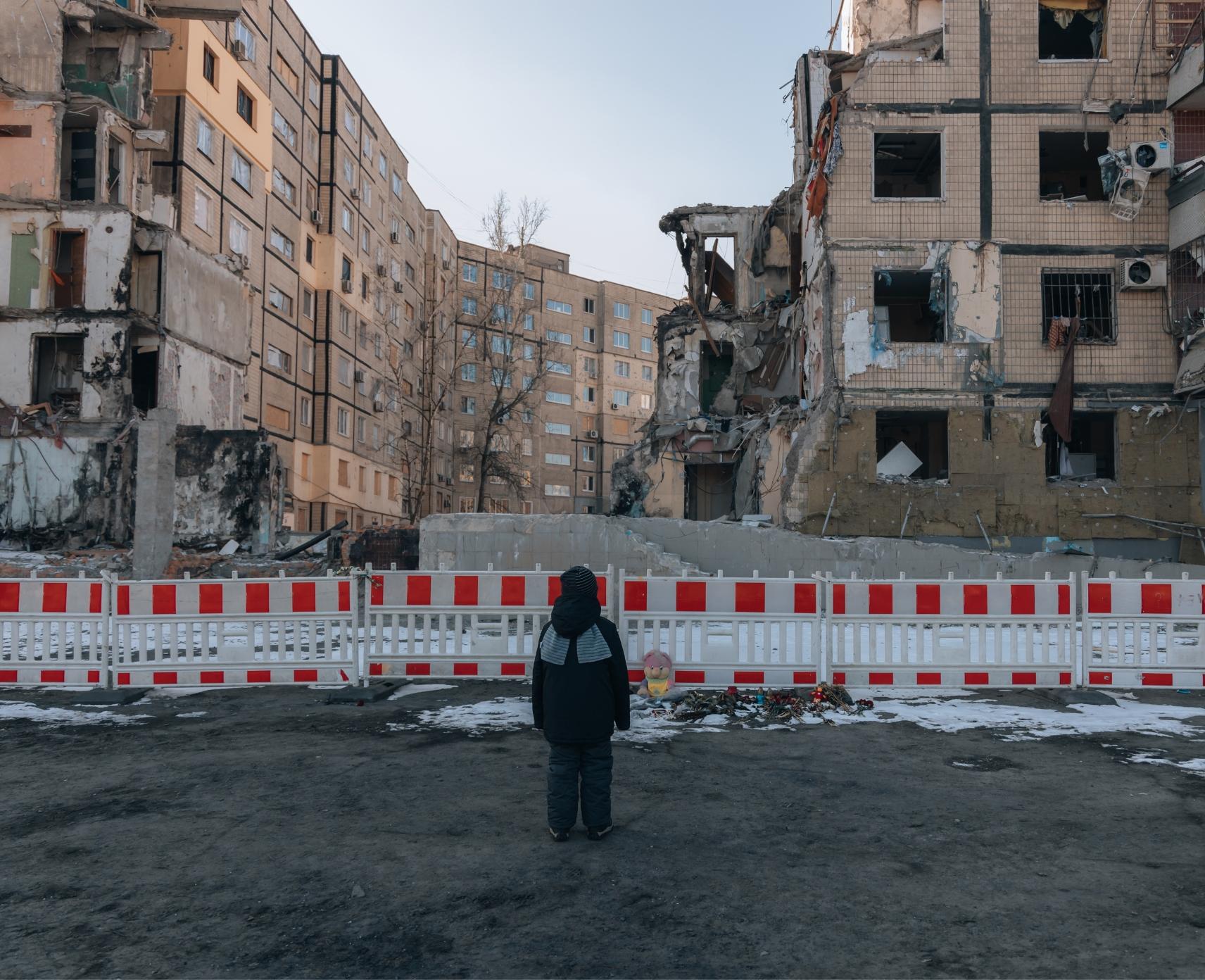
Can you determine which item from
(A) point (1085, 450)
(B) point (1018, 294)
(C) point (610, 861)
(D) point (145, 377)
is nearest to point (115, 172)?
(D) point (145, 377)

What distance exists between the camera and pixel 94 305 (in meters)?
26.2

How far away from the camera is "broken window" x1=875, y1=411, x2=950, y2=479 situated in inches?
872

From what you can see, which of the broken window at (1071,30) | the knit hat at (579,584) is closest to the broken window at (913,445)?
the broken window at (1071,30)

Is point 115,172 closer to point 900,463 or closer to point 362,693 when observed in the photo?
point 900,463

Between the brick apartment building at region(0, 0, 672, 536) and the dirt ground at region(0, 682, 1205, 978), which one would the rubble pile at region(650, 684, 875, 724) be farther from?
the brick apartment building at region(0, 0, 672, 536)

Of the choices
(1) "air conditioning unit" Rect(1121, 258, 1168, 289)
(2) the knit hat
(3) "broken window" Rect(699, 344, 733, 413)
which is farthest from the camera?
(3) "broken window" Rect(699, 344, 733, 413)

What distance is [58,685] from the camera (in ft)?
33.0

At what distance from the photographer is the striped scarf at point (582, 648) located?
5.31m

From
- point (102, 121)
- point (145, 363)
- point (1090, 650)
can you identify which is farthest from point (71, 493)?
point (1090, 650)

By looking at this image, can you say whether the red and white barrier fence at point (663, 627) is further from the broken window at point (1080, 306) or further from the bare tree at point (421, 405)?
the bare tree at point (421, 405)

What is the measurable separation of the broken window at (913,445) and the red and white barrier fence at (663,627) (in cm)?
1237

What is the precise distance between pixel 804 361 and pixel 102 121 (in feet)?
70.3

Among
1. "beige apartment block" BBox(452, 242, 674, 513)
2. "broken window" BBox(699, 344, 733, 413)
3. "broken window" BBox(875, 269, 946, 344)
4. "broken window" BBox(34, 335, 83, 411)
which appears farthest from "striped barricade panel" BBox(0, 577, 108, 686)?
"beige apartment block" BBox(452, 242, 674, 513)

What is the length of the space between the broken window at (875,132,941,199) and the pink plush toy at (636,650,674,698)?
53.2ft
